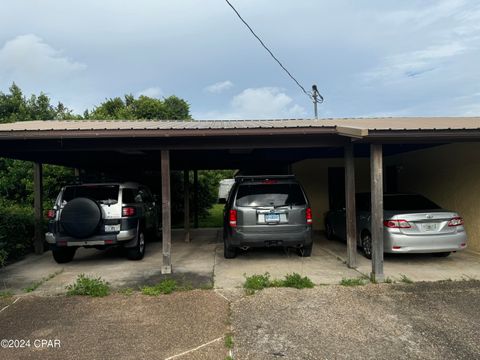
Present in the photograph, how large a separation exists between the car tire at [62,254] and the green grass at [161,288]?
9.54 ft

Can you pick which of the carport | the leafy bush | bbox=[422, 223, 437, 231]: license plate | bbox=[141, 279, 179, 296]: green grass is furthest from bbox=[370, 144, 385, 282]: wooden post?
the leafy bush

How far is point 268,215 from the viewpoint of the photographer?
280 inches

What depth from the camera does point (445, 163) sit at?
29.5 ft

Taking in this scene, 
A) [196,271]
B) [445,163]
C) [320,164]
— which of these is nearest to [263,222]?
[196,271]

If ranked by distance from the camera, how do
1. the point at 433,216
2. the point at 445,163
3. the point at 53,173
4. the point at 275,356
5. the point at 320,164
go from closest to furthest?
the point at 275,356
the point at 433,216
the point at 445,163
the point at 320,164
the point at 53,173

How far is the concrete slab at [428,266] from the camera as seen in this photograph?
6.29 metres

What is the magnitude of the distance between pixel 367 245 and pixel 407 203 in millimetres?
1197

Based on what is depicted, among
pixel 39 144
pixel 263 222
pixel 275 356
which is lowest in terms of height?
pixel 275 356

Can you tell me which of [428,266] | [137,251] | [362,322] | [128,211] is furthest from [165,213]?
[428,266]

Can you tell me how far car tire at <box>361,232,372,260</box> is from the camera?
764cm

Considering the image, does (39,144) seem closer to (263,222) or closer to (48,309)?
(48,309)

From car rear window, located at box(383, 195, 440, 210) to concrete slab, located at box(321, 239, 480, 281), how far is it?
1074mm

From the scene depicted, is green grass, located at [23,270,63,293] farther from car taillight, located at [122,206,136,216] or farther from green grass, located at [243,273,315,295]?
green grass, located at [243,273,315,295]

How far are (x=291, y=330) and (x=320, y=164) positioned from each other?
9185 millimetres
